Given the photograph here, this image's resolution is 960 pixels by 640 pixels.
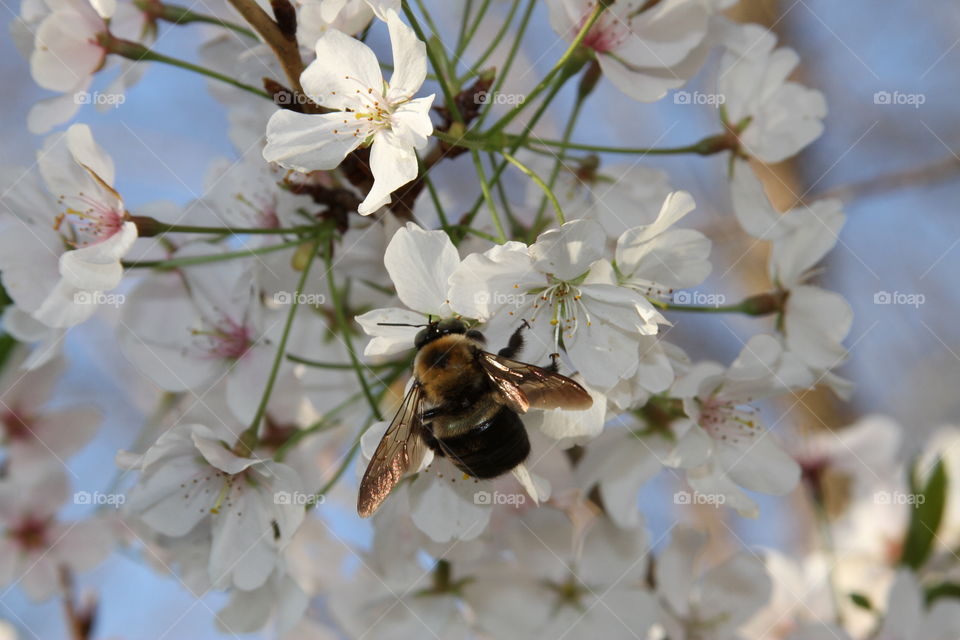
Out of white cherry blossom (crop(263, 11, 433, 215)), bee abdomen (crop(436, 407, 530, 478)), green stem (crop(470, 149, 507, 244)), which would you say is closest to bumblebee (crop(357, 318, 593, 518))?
bee abdomen (crop(436, 407, 530, 478))

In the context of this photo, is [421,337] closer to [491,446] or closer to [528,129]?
[491,446]

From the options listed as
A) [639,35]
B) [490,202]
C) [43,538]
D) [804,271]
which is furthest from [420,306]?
[43,538]

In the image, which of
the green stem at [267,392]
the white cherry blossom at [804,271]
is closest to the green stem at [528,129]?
the green stem at [267,392]

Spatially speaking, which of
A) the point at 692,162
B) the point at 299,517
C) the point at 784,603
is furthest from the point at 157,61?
the point at 692,162

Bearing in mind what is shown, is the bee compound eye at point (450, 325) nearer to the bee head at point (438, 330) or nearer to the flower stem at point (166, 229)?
the bee head at point (438, 330)

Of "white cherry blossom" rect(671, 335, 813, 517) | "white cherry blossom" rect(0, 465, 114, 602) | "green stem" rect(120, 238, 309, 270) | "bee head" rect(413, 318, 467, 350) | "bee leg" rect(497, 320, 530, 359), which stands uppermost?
"green stem" rect(120, 238, 309, 270)

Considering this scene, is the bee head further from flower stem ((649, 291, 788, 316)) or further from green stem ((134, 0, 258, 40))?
green stem ((134, 0, 258, 40))
